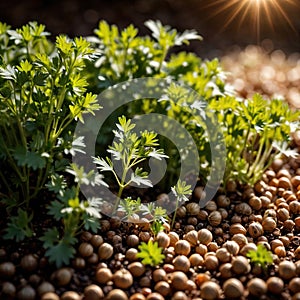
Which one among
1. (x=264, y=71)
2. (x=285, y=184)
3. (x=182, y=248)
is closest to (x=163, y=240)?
(x=182, y=248)

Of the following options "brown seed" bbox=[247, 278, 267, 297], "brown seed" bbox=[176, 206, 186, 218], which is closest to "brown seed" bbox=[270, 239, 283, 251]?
Result: "brown seed" bbox=[247, 278, 267, 297]

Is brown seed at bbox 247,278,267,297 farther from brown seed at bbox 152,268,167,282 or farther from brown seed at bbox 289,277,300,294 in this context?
brown seed at bbox 152,268,167,282

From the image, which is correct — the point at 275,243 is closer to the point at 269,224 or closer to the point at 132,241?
the point at 269,224

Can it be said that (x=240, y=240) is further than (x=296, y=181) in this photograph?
No

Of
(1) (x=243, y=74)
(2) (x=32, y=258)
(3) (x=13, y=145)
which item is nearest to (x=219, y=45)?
(1) (x=243, y=74)

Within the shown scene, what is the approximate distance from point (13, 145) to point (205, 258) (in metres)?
1.01

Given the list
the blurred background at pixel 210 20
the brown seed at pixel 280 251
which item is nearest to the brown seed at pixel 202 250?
the brown seed at pixel 280 251

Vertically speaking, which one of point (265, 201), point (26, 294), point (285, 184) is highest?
point (285, 184)

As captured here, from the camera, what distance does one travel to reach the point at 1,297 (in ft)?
5.90

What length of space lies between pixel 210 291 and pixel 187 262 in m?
0.20

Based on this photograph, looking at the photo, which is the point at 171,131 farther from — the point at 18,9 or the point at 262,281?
the point at 18,9

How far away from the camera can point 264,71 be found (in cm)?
378

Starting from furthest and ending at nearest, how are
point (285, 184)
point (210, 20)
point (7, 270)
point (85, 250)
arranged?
1. point (210, 20)
2. point (285, 184)
3. point (85, 250)
4. point (7, 270)

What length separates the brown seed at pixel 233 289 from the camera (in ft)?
6.12
